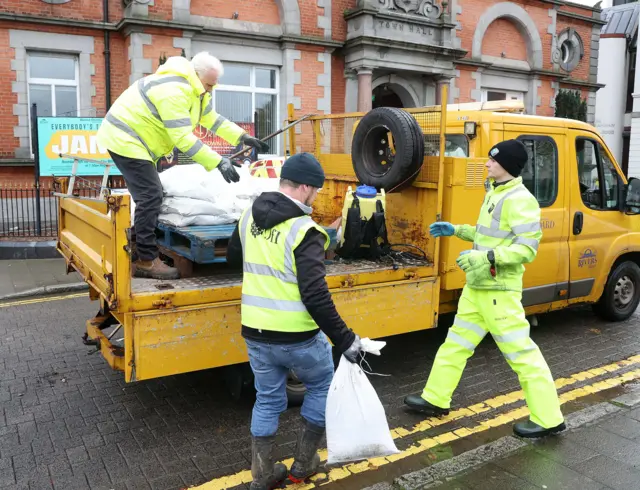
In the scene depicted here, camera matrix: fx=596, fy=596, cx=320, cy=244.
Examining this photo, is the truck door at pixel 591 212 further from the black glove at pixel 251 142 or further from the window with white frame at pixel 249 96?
the window with white frame at pixel 249 96

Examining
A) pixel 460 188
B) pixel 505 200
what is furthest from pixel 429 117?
pixel 505 200

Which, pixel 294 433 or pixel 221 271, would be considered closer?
pixel 294 433

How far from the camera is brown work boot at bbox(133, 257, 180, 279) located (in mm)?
4191

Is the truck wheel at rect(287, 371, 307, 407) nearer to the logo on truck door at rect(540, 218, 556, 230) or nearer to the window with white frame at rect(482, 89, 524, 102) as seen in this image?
the logo on truck door at rect(540, 218, 556, 230)

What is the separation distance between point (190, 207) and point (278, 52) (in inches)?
466

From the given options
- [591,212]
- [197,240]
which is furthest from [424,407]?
[591,212]

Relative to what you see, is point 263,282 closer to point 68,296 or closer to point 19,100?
point 68,296

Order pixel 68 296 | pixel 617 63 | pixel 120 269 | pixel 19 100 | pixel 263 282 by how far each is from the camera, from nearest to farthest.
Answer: pixel 263 282 → pixel 120 269 → pixel 68 296 → pixel 19 100 → pixel 617 63

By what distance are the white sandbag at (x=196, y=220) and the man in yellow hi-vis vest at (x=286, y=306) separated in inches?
46.8

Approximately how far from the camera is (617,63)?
30.7 meters

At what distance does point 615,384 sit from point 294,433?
2.86 m

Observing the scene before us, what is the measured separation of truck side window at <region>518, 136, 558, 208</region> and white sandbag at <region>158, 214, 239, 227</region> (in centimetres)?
274

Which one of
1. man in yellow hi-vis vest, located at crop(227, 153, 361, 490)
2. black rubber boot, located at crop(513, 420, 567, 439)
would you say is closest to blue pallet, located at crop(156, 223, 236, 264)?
man in yellow hi-vis vest, located at crop(227, 153, 361, 490)

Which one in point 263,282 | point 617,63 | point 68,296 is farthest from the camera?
point 617,63
